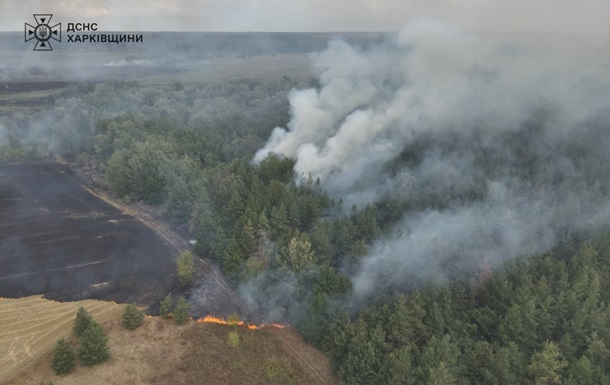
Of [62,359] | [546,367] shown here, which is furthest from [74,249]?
[546,367]

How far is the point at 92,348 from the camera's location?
4647cm

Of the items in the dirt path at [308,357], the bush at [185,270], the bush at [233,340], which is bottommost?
the dirt path at [308,357]

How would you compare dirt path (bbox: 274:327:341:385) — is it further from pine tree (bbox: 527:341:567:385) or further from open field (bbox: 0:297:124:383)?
open field (bbox: 0:297:124:383)

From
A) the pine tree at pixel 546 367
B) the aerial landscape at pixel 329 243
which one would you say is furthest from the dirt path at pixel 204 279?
the pine tree at pixel 546 367

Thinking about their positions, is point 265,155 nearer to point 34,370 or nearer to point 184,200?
point 184,200

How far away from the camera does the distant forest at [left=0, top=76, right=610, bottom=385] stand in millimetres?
44875

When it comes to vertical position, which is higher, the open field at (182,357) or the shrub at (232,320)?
the shrub at (232,320)

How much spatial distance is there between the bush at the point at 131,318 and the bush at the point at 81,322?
4.14m

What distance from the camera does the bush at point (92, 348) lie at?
1831 inches

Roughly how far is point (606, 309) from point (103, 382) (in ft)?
184

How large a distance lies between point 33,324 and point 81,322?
28.9 ft

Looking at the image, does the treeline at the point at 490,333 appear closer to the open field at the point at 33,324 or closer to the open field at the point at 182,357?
the open field at the point at 182,357

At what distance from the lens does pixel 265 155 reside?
104 metres

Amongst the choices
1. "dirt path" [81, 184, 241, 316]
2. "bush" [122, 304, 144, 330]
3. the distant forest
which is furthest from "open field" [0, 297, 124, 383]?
the distant forest
